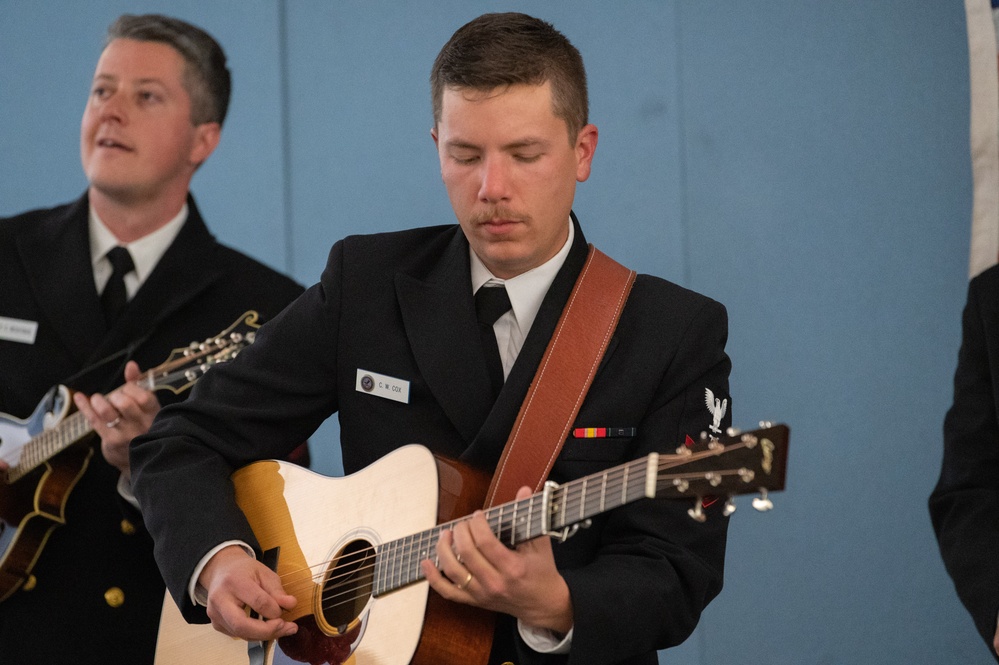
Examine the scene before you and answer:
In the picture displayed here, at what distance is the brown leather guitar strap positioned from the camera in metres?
1.87

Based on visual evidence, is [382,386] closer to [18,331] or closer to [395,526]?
[395,526]

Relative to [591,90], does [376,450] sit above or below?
below

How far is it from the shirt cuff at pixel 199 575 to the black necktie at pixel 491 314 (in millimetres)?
539

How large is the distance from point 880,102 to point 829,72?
15 centimetres

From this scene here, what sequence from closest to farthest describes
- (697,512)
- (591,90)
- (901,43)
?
(697,512), (901,43), (591,90)

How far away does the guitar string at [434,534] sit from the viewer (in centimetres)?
155

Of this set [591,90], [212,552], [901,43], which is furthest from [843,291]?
[212,552]

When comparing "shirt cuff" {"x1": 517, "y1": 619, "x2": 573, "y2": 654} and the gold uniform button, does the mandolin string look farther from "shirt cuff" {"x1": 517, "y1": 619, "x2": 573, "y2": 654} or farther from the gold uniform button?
"shirt cuff" {"x1": 517, "y1": 619, "x2": 573, "y2": 654}

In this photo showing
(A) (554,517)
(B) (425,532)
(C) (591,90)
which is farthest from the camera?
(C) (591,90)

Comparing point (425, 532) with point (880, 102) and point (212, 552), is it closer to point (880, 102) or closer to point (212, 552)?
point (212, 552)

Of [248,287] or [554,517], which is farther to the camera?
[248,287]

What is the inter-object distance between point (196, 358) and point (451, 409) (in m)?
0.91

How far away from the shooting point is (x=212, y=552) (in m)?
2.03

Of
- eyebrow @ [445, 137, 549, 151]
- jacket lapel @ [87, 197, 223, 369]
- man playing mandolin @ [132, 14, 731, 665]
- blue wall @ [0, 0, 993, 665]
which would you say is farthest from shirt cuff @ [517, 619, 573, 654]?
jacket lapel @ [87, 197, 223, 369]
